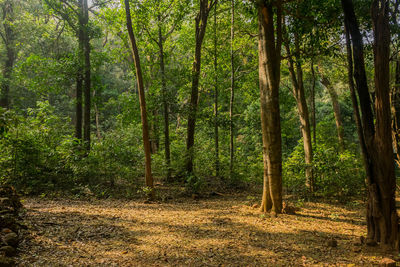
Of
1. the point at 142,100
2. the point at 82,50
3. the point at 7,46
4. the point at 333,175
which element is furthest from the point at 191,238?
the point at 7,46

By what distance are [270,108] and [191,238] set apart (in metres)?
3.77

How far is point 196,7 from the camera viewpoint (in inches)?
525

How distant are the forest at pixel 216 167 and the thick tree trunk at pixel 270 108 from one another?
31 millimetres

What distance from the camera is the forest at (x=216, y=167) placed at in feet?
13.2

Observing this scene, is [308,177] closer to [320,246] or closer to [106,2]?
[320,246]

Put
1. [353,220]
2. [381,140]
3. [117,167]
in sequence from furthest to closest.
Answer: [117,167] < [353,220] < [381,140]

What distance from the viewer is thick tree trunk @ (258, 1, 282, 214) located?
21.7ft

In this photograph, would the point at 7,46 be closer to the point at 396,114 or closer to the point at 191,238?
the point at 191,238

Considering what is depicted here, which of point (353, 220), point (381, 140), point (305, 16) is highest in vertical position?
point (305, 16)

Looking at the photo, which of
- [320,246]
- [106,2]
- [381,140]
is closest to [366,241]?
[320,246]

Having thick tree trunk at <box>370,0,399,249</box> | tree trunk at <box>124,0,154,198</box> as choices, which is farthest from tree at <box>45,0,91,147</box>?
thick tree trunk at <box>370,0,399,249</box>

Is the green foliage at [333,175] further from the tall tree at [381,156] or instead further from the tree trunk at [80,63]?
the tree trunk at [80,63]

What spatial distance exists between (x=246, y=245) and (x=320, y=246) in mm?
1278

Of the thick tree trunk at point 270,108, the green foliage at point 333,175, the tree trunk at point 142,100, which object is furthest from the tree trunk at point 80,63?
the green foliage at point 333,175
